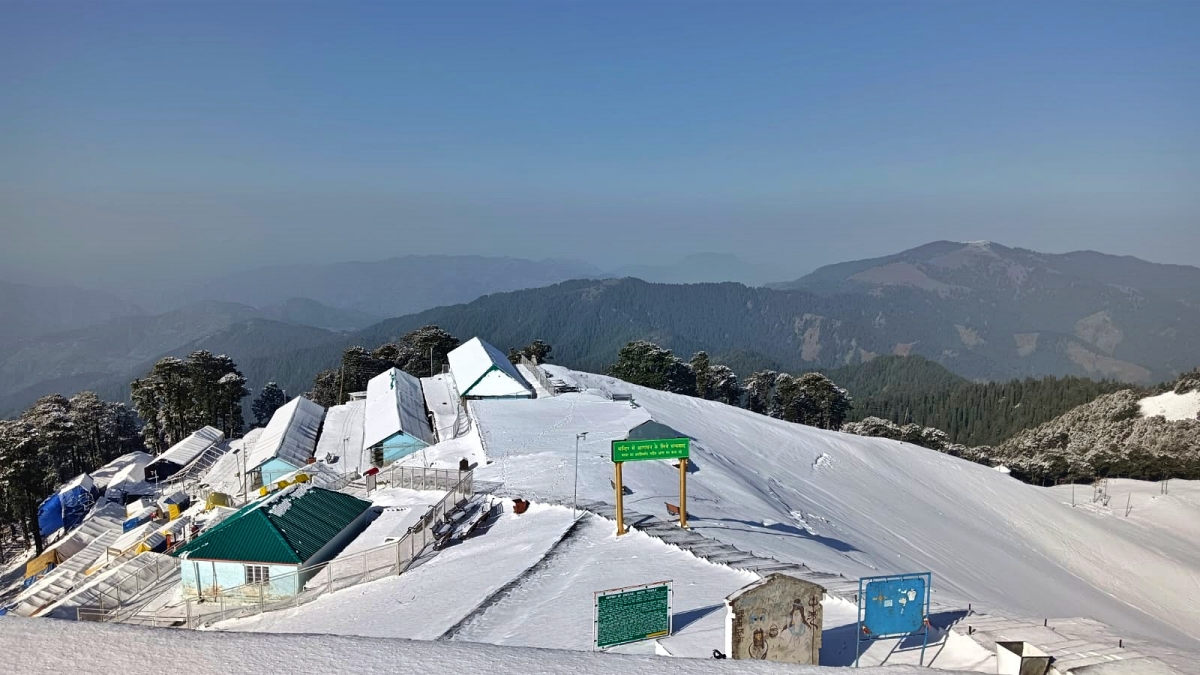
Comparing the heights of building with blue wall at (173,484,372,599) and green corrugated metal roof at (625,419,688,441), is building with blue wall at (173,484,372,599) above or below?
below

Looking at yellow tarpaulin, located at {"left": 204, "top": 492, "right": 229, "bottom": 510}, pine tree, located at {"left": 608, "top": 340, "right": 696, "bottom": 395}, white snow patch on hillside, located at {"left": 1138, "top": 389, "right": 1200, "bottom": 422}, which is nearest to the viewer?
yellow tarpaulin, located at {"left": 204, "top": 492, "right": 229, "bottom": 510}

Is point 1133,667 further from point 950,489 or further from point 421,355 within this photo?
point 421,355

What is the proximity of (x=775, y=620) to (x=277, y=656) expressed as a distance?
7538mm

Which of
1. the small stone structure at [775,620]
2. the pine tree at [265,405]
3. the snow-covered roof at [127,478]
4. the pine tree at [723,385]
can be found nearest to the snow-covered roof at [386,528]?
the small stone structure at [775,620]

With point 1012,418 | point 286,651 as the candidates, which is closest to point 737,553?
point 286,651

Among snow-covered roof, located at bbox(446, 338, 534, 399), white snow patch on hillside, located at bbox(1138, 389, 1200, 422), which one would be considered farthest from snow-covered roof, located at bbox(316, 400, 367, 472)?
white snow patch on hillside, located at bbox(1138, 389, 1200, 422)

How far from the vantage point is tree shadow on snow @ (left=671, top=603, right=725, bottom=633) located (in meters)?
13.8

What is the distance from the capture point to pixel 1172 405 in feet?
355

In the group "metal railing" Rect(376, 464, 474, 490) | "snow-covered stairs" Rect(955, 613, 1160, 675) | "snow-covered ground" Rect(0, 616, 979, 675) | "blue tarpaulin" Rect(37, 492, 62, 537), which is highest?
"snow-covered ground" Rect(0, 616, 979, 675)

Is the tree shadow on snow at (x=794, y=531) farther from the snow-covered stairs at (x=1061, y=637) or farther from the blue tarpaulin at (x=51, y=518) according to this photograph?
the blue tarpaulin at (x=51, y=518)

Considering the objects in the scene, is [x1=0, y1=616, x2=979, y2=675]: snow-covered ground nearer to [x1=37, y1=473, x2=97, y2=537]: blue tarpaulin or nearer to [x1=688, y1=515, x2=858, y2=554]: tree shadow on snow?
[x1=688, y1=515, x2=858, y2=554]: tree shadow on snow

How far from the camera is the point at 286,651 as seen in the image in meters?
7.08

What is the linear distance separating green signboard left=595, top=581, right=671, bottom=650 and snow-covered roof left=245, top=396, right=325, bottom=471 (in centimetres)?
3312

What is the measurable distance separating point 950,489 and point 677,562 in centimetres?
3794
